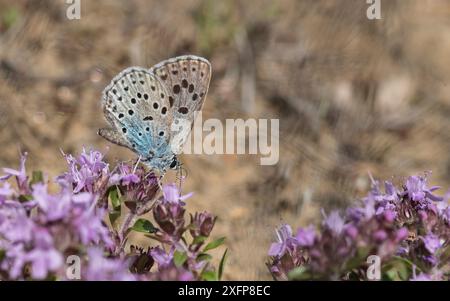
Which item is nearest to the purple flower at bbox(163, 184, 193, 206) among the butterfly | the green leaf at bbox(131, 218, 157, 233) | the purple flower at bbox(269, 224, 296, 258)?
the green leaf at bbox(131, 218, 157, 233)

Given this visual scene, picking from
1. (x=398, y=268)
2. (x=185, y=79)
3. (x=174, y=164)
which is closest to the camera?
(x=398, y=268)

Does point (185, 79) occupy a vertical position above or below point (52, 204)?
above

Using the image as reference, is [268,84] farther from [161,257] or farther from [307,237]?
[307,237]

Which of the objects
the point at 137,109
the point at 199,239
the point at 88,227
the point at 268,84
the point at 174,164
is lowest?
the point at 88,227

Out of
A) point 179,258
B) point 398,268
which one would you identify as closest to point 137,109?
point 179,258

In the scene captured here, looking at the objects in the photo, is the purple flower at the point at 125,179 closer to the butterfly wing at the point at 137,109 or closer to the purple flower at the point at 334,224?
the butterfly wing at the point at 137,109

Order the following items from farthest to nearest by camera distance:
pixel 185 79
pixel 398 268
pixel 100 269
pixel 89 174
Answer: pixel 185 79, pixel 89 174, pixel 398 268, pixel 100 269

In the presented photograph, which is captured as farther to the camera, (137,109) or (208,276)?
(137,109)

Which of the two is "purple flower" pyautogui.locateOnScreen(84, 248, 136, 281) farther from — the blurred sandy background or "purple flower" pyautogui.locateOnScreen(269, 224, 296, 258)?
the blurred sandy background
